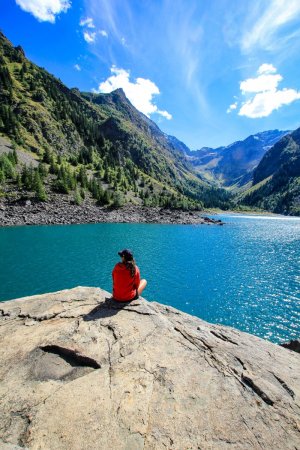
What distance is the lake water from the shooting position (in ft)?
93.1

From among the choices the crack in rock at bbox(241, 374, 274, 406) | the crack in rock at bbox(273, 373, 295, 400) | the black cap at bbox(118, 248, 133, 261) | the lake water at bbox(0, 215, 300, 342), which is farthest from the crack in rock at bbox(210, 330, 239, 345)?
the lake water at bbox(0, 215, 300, 342)

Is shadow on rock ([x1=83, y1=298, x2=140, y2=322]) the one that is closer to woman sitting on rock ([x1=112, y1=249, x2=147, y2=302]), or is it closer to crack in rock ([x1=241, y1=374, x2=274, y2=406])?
woman sitting on rock ([x1=112, y1=249, x2=147, y2=302])

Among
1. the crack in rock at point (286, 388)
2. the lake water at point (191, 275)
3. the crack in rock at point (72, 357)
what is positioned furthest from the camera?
the lake water at point (191, 275)

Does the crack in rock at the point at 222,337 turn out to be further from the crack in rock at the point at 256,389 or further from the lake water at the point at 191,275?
the lake water at the point at 191,275

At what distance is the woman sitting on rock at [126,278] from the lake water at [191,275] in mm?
17107

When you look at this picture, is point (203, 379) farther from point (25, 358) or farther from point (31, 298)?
point (31, 298)

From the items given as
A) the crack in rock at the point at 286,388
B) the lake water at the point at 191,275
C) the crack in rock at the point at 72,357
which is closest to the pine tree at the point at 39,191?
the lake water at the point at 191,275

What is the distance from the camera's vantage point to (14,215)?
297 feet

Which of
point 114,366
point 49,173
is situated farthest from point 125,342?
point 49,173

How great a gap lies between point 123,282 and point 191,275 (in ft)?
98.7

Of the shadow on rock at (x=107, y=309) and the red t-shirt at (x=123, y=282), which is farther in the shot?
the red t-shirt at (x=123, y=282)

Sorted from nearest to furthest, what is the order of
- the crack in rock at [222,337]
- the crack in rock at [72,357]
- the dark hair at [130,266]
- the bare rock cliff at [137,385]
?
1. the bare rock cliff at [137,385]
2. the crack in rock at [72,357]
3. the crack in rock at [222,337]
4. the dark hair at [130,266]

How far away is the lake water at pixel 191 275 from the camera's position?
28.4 m

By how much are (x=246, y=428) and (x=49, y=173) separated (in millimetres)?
147058
